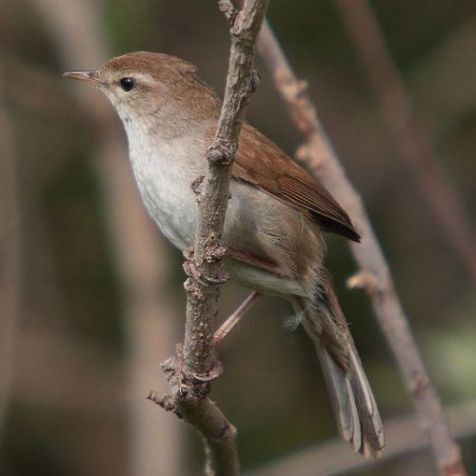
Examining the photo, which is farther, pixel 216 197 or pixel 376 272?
pixel 376 272

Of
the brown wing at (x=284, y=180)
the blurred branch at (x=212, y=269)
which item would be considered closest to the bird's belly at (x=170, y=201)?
the brown wing at (x=284, y=180)

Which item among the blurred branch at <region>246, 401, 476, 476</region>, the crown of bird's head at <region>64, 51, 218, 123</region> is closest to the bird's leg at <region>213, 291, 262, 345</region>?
the crown of bird's head at <region>64, 51, 218, 123</region>

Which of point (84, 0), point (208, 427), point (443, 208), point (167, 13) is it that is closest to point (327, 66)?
point (167, 13)

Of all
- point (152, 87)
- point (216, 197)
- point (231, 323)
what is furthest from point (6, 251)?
point (216, 197)

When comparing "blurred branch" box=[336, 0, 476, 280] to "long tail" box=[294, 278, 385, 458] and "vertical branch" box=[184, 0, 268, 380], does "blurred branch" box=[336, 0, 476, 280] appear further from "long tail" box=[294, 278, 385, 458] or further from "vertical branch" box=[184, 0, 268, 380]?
"vertical branch" box=[184, 0, 268, 380]

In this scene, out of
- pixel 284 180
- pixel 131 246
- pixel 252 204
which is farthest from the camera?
pixel 131 246

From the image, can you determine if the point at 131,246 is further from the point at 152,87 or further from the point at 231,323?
the point at 231,323

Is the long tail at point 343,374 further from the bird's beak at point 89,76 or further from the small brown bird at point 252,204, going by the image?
the bird's beak at point 89,76
